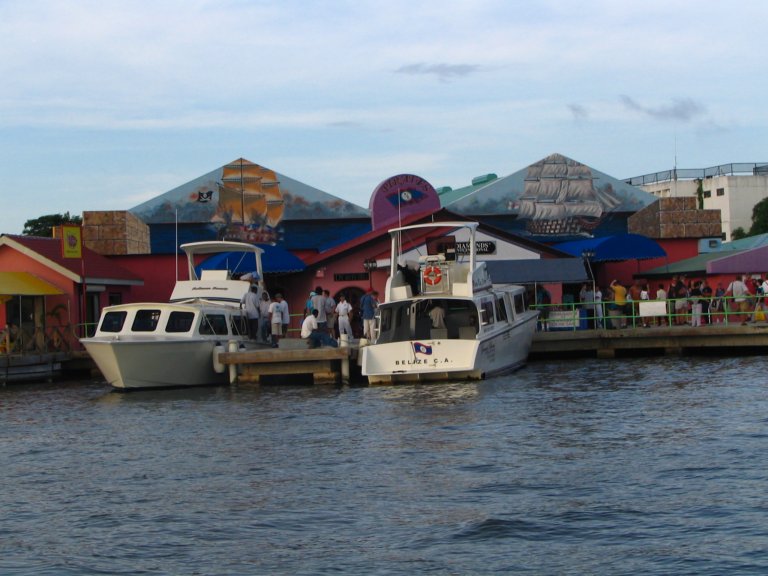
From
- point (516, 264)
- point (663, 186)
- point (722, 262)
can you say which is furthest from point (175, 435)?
point (663, 186)

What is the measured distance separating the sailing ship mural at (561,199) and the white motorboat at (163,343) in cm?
2166

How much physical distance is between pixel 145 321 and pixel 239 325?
317cm

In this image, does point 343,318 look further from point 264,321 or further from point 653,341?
point 653,341

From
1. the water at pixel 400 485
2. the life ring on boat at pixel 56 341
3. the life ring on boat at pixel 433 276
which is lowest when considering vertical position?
the water at pixel 400 485

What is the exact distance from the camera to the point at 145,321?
94.4 ft

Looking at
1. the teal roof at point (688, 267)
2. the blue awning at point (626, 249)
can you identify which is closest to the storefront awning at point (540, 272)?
the blue awning at point (626, 249)

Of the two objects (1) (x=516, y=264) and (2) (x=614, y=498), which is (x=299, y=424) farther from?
(1) (x=516, y=264)

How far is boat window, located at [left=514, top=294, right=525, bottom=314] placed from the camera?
31797 mm

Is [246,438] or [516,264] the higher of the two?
[516,264]

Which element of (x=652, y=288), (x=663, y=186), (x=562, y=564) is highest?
(x=663, y=186)

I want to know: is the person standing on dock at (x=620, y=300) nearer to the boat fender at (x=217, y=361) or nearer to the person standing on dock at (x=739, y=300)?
the person standing on dock at (x=739, y=300)

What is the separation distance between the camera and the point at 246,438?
19.8 metres

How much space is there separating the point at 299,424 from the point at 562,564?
10289 millimetres

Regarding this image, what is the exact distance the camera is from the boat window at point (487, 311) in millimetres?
27484
